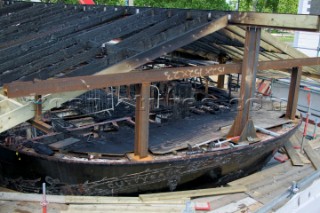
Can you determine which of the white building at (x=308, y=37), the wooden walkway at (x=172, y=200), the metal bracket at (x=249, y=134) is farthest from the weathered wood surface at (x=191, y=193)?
the white building at (x=308, y=37)

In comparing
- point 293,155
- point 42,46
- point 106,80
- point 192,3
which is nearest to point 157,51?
point 106,80

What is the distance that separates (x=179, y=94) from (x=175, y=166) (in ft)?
10.6

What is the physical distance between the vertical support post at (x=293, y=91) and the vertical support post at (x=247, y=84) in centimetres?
208

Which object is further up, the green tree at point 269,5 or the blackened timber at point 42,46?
the green tree at point 269,5

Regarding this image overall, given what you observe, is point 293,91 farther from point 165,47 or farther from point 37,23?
point 37,23

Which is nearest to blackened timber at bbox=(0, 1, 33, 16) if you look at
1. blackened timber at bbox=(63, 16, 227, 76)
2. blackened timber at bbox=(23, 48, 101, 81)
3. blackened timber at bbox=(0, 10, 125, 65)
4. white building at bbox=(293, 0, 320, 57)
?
blackened timber at bbox=(0, 10, 125, 65)

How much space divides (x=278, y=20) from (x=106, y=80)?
3.35m

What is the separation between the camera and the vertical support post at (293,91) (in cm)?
920

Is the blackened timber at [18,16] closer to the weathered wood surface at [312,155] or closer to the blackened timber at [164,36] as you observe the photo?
the blackened timber at [164,36]

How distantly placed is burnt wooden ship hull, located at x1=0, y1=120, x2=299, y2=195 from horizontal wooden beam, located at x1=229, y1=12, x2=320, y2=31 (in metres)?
Result: 2.64

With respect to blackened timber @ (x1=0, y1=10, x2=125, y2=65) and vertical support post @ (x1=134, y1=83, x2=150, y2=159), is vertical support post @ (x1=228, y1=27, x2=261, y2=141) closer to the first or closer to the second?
vertical support post @ (x1=134, y1=83, x2=150, y2=159)

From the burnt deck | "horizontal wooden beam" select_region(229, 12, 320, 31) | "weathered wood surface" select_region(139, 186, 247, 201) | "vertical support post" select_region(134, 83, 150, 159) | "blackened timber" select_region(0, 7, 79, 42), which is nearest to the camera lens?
"horizontal wooden beam" select_region(229, 12, 320, 31)

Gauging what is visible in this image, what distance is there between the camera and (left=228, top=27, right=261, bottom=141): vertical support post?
7.29m

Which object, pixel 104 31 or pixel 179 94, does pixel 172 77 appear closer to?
pixel 104 31
